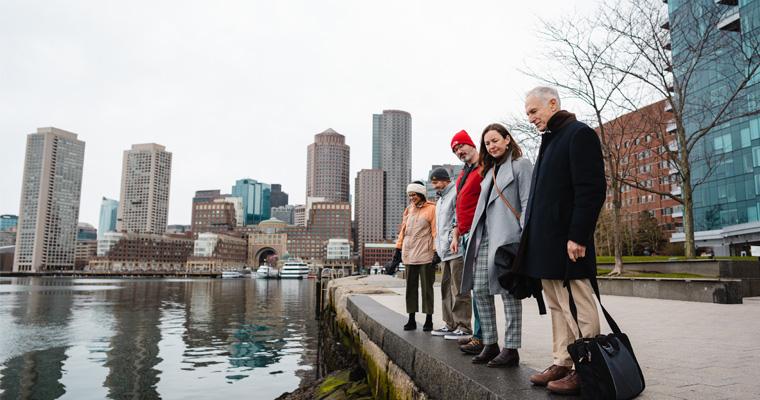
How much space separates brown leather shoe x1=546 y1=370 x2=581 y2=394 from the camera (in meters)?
2.70

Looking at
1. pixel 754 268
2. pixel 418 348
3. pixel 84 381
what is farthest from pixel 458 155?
pixel 754 268

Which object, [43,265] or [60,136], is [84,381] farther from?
[60,136]

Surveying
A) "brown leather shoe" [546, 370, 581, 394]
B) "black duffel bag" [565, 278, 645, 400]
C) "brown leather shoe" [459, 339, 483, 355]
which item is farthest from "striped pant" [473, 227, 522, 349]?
"black duffel bag" [565, 278, 645, 400]

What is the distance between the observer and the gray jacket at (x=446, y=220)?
16.5 ft

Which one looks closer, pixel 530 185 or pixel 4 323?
pixel 530 185

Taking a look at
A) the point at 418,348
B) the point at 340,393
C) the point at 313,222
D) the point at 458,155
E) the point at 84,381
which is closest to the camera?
the point at 418,348

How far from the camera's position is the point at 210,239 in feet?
541

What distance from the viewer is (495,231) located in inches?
146

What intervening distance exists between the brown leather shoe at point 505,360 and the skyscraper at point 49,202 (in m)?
203

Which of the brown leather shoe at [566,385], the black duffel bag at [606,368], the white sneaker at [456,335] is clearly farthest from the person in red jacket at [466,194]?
the black duffel bag at [606,368]

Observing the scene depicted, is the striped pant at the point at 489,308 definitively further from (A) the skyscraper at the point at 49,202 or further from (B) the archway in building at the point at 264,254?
(A) the skyscraper at the point at 49,202

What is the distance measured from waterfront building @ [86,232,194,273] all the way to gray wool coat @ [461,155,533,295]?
6586 inches

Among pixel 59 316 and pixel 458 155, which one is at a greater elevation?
pixel 458 155

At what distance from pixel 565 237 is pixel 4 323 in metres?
23.9
